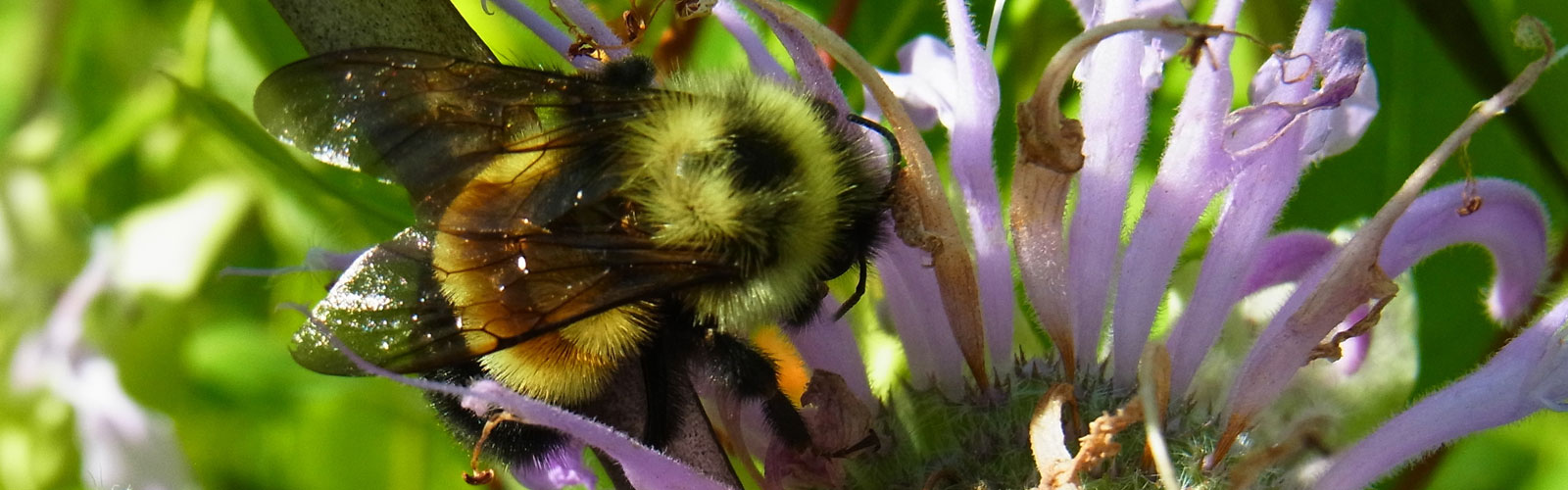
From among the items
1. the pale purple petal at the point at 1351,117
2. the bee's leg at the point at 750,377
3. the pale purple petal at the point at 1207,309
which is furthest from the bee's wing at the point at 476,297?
the pale purple petal at the point at 1351,117

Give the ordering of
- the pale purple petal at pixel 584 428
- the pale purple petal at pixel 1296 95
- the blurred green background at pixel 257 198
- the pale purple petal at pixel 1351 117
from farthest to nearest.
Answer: the blurred green background at pixel 257 198 < the pale purple petal at pixel 1351 117 < the pale purple petal at pixel 1296 95 < the pale purple petal at pixel 584 428

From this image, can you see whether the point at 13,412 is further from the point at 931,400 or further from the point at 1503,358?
the point at 1503,358

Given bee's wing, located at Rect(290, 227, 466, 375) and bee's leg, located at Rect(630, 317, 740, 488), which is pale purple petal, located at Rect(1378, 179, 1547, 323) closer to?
bee's leg, located at Rect(630, 317, 740, 488)

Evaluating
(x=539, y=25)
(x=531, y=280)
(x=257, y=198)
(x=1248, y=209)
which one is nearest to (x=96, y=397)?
(x=257, y=198)

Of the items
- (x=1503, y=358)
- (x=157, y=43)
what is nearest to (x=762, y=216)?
(x=1503, y=358)

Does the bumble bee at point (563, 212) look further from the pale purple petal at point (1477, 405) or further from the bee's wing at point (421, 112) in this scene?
the pale purple petal at point (1477, 405)

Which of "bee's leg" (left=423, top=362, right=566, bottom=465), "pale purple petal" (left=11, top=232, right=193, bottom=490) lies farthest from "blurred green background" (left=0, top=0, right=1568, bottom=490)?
"bee's leg" (left=423, top=362, right=566, bottom=465)

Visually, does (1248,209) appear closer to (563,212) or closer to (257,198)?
(563,212)
